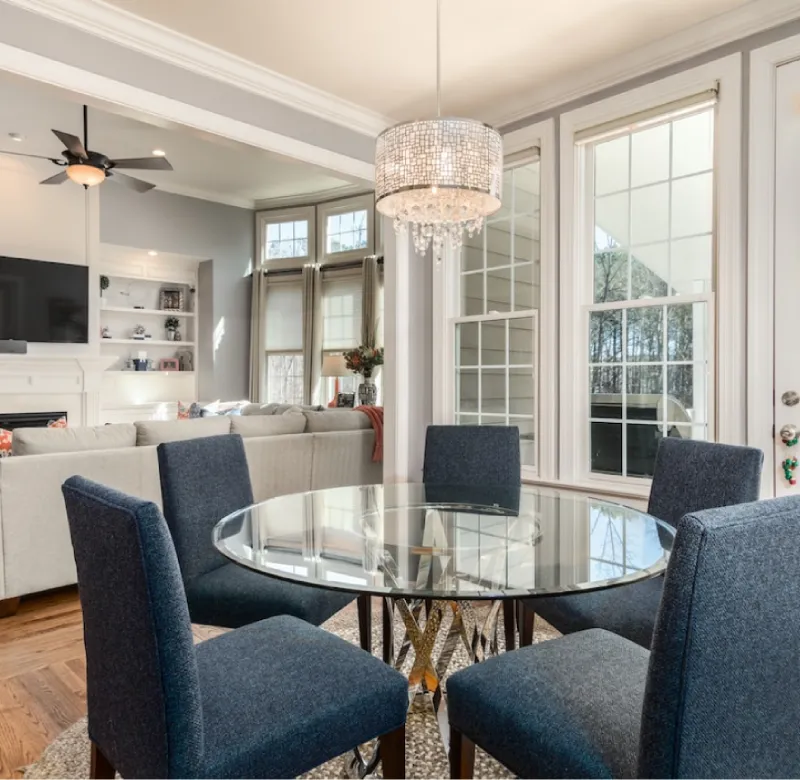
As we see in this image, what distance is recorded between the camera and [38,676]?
2371 mm

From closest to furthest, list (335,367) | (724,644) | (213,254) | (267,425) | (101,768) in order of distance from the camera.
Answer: (724,644), (101,768), (267,425), (335,367), (213,254)

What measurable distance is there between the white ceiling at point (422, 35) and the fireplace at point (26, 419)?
4.61 m

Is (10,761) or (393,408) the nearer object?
(10,761)

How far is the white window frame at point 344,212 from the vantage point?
279 inches

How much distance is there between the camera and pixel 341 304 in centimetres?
A: 737

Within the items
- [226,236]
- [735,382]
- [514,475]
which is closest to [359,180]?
[514,475]

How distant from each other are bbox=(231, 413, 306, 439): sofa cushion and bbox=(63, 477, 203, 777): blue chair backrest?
2.65m

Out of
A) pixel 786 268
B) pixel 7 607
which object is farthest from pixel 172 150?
pixel 786 268

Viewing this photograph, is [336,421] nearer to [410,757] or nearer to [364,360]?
[364,360]

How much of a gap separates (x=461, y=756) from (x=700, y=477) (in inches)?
50.3

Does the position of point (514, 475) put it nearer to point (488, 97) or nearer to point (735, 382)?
point (735, 382)

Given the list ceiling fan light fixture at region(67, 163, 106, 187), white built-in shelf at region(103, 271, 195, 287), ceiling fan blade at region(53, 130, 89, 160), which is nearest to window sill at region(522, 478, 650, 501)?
ceiling fan blade at region(53, 130, 89, 160)

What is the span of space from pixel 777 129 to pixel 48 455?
12.3 feet

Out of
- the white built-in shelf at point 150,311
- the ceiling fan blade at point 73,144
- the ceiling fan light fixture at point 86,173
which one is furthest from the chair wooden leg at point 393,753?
the white built-in shelf at point 150,311
